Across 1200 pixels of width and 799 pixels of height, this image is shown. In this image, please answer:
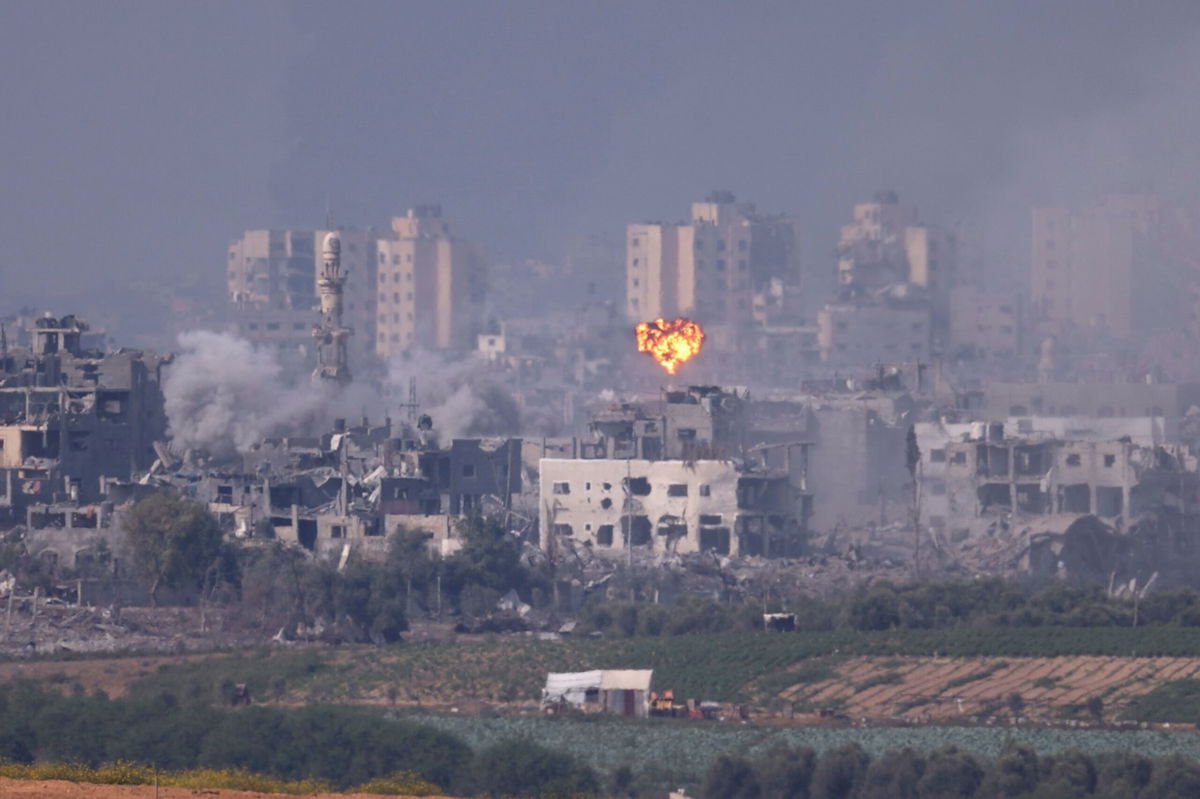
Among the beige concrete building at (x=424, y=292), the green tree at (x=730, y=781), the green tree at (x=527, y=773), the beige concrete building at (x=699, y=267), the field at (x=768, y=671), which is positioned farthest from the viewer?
the beige concrete building at (x=424, y=292)

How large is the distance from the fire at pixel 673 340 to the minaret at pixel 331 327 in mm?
12005

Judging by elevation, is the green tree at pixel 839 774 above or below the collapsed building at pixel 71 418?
below

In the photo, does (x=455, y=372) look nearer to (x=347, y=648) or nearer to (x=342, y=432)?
(x=342, y=432)

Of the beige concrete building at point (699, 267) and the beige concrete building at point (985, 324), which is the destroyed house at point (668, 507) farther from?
the beige concrete building at point (985, 324)

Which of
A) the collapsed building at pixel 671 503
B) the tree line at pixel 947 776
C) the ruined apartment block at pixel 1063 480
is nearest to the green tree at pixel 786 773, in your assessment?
the tree line at pixel 947 776

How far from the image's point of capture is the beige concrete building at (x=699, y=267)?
17662cm

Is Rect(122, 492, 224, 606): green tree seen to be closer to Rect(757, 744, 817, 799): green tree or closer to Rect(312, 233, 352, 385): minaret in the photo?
Rect(757, 744, 817, 799): green tree

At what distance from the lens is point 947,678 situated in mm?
71812

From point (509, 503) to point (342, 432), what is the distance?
21.0 feet

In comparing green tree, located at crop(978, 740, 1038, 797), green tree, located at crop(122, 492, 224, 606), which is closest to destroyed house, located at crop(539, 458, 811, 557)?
green tree, located at crop(122, 492, 224, 606)

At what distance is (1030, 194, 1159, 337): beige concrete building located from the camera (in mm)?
177375

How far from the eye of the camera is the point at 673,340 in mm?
120812

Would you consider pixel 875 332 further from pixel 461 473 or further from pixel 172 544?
pixel 172 544

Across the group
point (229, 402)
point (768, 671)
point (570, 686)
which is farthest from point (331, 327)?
point (570, 686)
